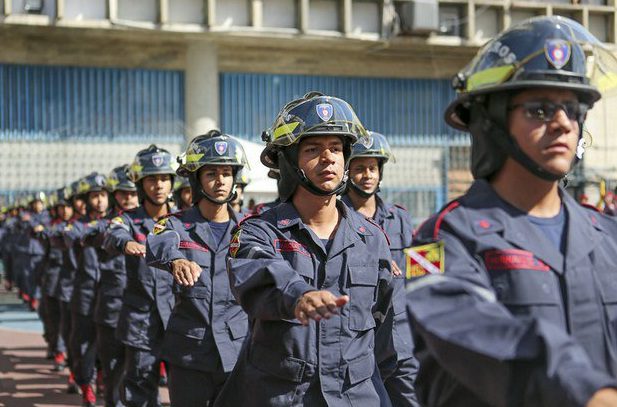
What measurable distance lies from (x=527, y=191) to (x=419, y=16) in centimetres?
2232

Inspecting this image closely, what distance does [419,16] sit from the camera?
25.0 meters

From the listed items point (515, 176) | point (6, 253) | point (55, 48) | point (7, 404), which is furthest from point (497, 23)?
point (515, 176)

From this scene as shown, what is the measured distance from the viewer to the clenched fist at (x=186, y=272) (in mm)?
6113

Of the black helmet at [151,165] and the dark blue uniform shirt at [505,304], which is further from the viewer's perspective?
the black helmet at [151,165]

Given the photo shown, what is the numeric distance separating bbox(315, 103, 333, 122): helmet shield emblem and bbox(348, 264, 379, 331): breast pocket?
29.6 inches

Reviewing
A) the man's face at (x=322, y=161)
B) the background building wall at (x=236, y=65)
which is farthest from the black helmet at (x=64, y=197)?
the man's face at (x=322, y=161)

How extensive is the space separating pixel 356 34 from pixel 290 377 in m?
21.2

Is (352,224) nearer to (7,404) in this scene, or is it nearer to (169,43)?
(7,404)

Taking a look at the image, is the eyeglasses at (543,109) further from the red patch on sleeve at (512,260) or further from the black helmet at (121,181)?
the black helmet at (121,181)

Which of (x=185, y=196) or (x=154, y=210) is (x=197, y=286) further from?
(x=185, y=196)

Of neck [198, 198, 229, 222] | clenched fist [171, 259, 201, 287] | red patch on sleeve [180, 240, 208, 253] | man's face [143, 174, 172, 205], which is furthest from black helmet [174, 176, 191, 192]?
clenched fist [171, 259, 201, 287]

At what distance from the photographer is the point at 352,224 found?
5031 millimetres

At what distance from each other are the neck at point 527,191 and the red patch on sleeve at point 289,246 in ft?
5.62

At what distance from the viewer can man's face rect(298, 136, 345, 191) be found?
5.07 metres
